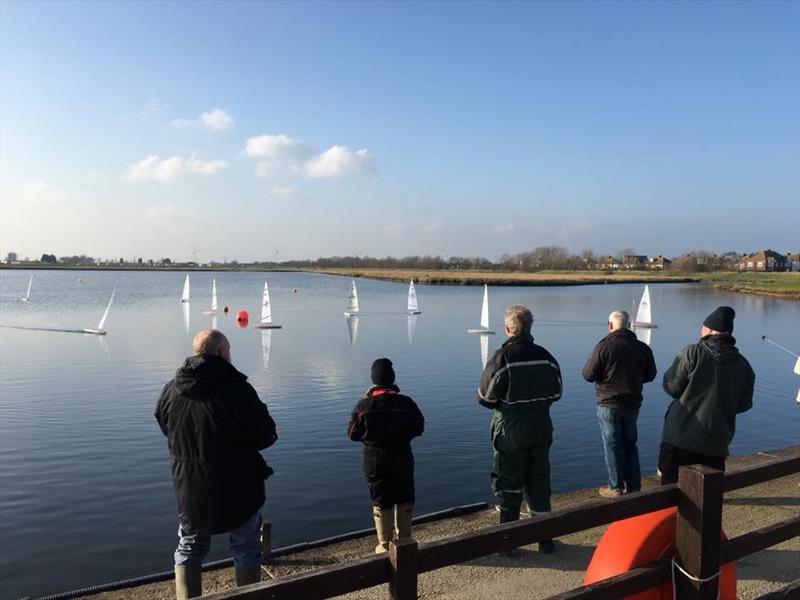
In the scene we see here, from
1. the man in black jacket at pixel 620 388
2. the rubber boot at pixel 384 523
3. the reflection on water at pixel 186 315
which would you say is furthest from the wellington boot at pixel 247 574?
the reflection on water at pixel 186 315

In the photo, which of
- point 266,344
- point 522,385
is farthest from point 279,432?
point 266,344

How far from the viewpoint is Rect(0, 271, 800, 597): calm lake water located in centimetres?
964

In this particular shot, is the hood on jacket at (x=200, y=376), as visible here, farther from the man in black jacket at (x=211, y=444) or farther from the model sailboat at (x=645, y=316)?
the model sailboat at (x=645, y=316)

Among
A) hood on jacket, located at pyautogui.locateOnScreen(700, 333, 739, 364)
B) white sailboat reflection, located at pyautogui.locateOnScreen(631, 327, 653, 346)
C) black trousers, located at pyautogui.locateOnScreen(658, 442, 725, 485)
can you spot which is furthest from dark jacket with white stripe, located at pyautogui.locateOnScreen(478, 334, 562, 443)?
white sailboat reflection, located at pyautogui.locateOnScreen(631, 327, 653, 346)

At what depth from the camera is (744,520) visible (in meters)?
6.75

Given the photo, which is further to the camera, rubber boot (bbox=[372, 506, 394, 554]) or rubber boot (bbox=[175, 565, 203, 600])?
rubber boot (bbox=[372, 506, 394, 554])

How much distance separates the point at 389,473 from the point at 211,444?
2037mm

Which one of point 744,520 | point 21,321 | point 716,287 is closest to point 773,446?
point 744,520

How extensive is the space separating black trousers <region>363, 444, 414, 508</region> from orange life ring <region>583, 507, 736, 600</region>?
2227mm

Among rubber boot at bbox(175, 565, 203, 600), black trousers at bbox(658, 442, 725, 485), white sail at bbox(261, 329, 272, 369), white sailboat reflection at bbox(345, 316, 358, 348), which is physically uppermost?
black trousers at bbox(658, 442, 725, 485)

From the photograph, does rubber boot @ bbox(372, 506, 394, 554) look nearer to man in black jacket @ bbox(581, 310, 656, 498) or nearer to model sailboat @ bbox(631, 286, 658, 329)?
man in black jacket @ bbox(581, 310, 656, 498)

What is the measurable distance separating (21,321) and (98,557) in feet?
144

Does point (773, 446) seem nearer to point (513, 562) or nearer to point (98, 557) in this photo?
point (513, 562)

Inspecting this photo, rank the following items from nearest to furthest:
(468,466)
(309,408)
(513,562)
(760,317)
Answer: (513,562) < (468,466) < (309,408) < (760,317)
